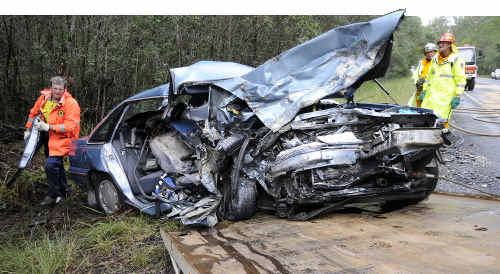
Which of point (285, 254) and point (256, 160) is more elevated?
point (256, 160)

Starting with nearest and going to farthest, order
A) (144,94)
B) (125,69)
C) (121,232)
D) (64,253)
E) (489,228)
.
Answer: (489,228) → (64,253) → (121,232) → (144,94) → (125,69)

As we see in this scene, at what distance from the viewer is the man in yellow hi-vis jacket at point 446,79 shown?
4.90m

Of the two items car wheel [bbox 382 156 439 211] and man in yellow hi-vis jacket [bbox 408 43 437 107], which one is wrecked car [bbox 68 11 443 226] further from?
man in yellow hi-vis jacket [bbox 408 43 437 107]

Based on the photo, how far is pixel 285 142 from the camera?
3312 millimetres

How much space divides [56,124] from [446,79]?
218 inches

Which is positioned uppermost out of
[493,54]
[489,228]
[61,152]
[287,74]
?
[493,54]

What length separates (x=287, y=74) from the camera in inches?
147

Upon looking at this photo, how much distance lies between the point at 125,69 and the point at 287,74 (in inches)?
258

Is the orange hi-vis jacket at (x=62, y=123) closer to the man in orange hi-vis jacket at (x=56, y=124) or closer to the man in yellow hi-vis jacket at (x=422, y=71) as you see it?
the man in orange hi-vis jacket at (x=56, y=124)

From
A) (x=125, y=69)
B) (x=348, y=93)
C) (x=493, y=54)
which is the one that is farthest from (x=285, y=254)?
(x=493, y=54)

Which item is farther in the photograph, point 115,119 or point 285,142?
point 115,119

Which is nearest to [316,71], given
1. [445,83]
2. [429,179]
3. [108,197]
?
[429,179]

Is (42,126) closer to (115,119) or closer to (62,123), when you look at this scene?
(62,123)

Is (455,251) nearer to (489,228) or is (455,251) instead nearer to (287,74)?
(489,228)
